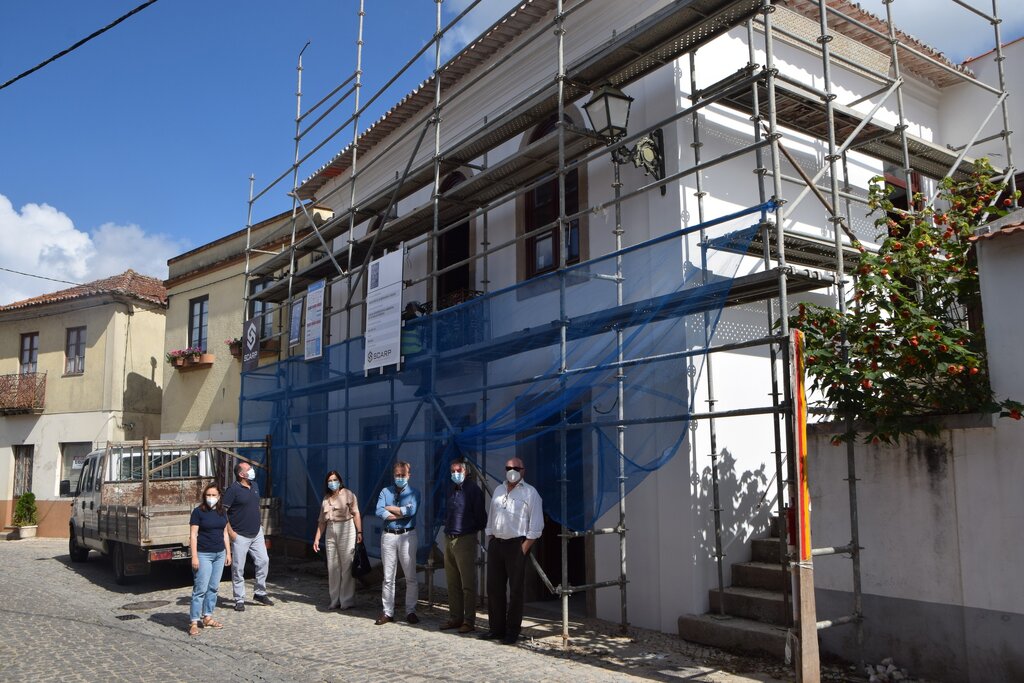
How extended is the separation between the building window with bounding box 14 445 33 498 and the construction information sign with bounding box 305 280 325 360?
13.3 m

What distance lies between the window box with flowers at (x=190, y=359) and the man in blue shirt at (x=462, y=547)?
11.8 m

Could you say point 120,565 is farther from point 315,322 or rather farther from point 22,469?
point 22,469

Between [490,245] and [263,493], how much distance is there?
533 cm

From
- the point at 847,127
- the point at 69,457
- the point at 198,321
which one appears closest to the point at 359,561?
the point at 847,127

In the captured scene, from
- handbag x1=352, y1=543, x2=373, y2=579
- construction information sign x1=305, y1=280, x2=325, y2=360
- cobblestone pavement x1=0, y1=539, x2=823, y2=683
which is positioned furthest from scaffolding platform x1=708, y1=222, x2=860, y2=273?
construction information sign x1=305, y1=280, x2=325, y2=360

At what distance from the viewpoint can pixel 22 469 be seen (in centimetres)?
2242

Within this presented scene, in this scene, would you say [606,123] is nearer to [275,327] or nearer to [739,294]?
[739,294]

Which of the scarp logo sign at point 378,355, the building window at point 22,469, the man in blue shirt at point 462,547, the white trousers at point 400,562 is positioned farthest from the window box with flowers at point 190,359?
the man in blue shirt at point 462,547

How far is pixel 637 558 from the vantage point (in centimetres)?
835

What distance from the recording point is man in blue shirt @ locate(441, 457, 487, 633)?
8258 mm

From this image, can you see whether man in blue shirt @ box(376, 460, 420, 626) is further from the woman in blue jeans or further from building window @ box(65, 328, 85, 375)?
building window @ box(65, 328, 85, 375)

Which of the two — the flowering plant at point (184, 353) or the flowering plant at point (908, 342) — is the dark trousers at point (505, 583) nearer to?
the flowering plant at point (908, 342)

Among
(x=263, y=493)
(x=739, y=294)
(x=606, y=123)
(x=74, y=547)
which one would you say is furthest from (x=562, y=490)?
(x=74, y=547)

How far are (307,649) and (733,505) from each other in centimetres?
409
